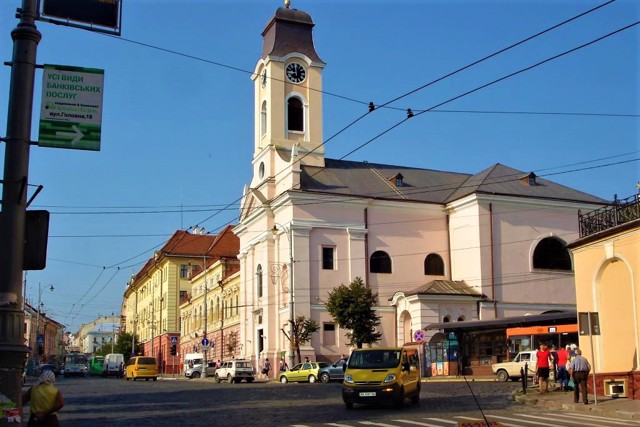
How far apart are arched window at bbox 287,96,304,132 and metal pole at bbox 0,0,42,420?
5263 centimetres

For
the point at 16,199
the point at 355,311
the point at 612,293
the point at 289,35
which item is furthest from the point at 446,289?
the point at 16,199

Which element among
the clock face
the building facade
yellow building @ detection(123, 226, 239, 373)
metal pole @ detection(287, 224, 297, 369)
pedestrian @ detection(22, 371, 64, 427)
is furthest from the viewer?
yellow building @ detection(123, 226, 239, 373)

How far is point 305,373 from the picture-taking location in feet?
143

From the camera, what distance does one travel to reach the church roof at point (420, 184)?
5659 centimetres

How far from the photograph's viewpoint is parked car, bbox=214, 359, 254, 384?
47.9 m

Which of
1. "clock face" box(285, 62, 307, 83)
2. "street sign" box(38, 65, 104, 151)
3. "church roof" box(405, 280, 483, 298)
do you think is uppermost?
"clock face" box(285, 62, 307, 83)

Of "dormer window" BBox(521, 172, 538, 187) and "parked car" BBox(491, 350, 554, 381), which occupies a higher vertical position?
"dormer window" BBox(521, 172, 538, 187)

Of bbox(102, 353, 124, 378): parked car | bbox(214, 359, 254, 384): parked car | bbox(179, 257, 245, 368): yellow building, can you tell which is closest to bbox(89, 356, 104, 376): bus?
bbox(102, 353, 124, 378): parked car

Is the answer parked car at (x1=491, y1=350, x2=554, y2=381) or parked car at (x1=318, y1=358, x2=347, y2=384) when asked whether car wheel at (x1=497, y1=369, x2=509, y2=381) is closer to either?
parked car at (x1=491, y1=350, x2=554, y2=381)

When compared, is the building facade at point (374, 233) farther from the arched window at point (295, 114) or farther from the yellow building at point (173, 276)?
the yellow building at point (173, 276)

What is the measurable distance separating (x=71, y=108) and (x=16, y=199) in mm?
1127

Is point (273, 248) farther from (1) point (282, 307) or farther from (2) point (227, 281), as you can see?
(2) point (227, 281)

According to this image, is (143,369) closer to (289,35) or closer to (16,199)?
(289,35)

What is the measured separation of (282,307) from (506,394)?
1184 inches
